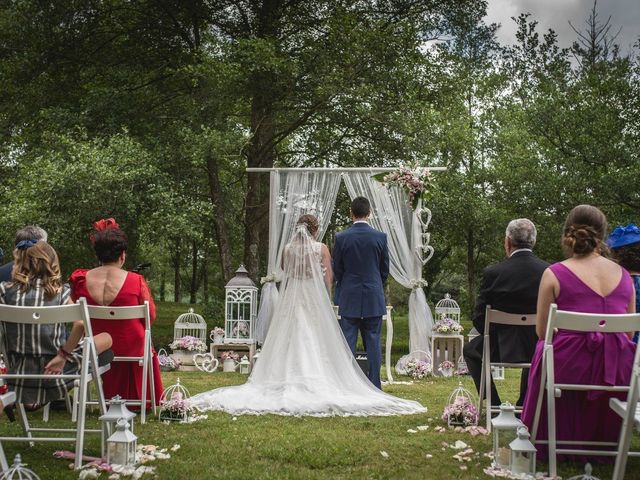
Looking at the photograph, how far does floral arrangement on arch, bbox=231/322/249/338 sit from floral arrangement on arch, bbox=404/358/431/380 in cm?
248

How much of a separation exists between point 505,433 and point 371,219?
22.7 feet

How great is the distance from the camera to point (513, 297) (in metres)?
5.36

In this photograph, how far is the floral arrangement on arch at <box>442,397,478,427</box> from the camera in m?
5.35

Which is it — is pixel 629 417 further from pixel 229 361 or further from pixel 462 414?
pixel 229 361

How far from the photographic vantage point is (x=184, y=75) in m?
14.3

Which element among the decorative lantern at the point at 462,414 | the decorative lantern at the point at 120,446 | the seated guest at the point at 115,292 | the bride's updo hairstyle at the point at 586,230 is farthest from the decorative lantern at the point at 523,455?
the seated guest at the point at 115,292

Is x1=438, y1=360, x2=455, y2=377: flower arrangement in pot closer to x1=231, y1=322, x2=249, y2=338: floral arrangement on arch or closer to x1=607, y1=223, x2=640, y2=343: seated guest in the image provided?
x1=231, y1=322, x2=249, y2=338: floral arrangement on arch

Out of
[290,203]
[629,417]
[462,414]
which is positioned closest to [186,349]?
[290,203]

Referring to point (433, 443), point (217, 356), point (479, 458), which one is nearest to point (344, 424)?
point (433, 443)

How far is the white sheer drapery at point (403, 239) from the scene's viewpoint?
34.3 feet

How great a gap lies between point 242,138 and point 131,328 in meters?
7.55

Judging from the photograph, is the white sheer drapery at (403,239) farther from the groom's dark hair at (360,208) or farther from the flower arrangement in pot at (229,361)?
the groom's dark hair at (360,208)

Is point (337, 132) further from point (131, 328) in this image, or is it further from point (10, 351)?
point (10, 351)

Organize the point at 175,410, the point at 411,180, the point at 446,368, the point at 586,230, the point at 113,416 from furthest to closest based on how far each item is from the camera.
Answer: the point at 446,368
the point at 411,180
the point at 175,410
the point at 586,230
the point at 113,416
